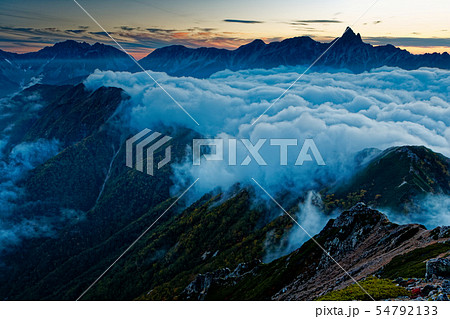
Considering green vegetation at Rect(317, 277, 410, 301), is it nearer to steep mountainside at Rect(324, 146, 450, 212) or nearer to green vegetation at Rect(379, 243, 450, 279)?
green vegetation at Rect(379, 243, 450, 279)

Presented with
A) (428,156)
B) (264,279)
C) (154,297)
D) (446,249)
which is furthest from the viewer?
(428,156)

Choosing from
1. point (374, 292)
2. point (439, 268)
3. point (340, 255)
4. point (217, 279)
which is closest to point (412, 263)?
point (439, 268)

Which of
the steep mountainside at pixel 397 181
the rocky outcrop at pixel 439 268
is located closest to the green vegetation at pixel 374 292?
the rocky outcrop at pixel 439 268

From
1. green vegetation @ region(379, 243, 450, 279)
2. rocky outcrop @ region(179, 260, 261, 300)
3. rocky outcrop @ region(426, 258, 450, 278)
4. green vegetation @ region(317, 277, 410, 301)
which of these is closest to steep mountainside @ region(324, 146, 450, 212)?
rocky outcrop @ region(179, 260, 261, 300)

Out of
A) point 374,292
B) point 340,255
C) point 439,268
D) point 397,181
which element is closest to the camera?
point 374,292

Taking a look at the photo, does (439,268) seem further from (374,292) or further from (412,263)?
(412,263)

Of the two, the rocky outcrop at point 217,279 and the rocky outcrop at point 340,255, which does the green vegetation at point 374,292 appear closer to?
the rocky outcrop at point 340,255
